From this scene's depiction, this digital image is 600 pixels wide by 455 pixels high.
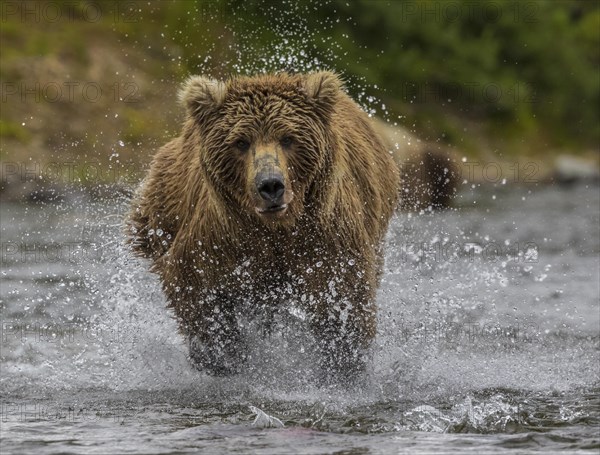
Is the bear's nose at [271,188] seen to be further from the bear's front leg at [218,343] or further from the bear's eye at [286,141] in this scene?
the bear's front leg at [218,343]

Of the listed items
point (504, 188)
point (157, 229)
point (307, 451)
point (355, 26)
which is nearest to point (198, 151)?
point (157, 229)

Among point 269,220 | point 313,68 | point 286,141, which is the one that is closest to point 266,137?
point 286,141

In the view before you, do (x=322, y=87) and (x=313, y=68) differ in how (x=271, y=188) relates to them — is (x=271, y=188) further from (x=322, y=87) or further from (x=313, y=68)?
(x=313, y=68)

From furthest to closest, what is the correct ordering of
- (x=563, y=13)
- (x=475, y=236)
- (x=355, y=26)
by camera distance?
(x=563, y=13)
(x=355, y=26)
(x=475, y=236)

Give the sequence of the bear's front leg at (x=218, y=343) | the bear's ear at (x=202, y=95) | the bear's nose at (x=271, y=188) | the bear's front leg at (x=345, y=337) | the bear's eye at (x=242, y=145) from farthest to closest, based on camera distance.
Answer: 1. the bear's front leg at (x=218, y=343)
2. the bear's front leg at (x=345, y=337)
3. the bear's ear at (x=202, y=95)
4. the bear's eye at (x=242, y=145)
5. the bear's nose at (x=271, y=188)

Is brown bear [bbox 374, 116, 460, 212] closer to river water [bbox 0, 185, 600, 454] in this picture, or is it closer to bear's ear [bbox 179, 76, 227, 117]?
river water [bbox 0, 185, 600, 454]

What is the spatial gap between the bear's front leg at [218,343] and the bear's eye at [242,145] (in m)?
1.19

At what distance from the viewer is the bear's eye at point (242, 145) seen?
7.07 m

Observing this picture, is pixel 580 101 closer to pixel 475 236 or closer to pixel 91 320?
pixel 475 236

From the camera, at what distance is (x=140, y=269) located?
29.7 feet

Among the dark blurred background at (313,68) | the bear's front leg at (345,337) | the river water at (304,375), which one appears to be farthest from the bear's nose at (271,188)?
the dark blurred background at (313,68)

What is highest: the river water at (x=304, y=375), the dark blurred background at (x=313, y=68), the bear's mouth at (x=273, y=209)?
the dark blurred background at (x=313, y=68)

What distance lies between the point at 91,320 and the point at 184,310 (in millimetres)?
3081

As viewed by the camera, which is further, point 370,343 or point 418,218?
point 418,218
